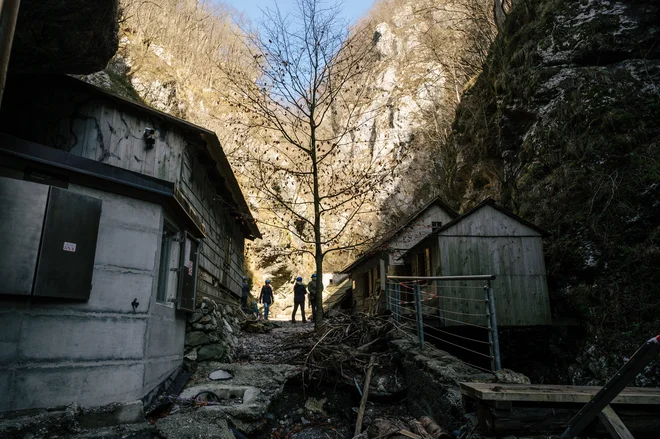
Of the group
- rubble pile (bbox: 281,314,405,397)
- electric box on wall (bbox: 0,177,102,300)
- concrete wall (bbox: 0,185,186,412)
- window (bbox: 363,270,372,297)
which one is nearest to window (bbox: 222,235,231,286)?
rubble pile (bbox: 281,314,405,397)

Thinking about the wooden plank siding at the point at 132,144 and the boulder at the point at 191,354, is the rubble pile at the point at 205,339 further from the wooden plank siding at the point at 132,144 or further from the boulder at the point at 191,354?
the wooden plank siding at the point at 132,144

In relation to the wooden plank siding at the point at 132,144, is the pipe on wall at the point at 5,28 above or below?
below

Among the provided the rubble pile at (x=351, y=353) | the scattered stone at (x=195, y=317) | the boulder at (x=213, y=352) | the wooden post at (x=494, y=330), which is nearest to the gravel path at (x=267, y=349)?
the rubble pile at (x=351, y=353)

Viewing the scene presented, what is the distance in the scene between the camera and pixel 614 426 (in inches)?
127

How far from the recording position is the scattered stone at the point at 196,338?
8.05m

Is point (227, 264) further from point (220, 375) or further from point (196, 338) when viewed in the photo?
point (220, 375)

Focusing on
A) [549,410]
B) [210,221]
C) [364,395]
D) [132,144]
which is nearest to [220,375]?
[364,395]

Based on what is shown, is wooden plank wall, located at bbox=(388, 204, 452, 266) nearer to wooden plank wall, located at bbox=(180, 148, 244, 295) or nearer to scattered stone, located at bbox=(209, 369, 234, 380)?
wooden plank wall, located at bbox=(180, 148, 244, 295)

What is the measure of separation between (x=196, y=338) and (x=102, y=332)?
3268 millimetres

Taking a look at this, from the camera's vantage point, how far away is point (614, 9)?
14406 mm

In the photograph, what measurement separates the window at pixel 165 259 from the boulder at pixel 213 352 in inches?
79.5

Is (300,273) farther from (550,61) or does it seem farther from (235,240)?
(550,61)

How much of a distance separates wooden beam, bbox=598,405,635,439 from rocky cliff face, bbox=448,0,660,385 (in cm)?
771

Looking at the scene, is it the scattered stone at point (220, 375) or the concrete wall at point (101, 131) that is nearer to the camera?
the scattered stone at point (220, 375)
